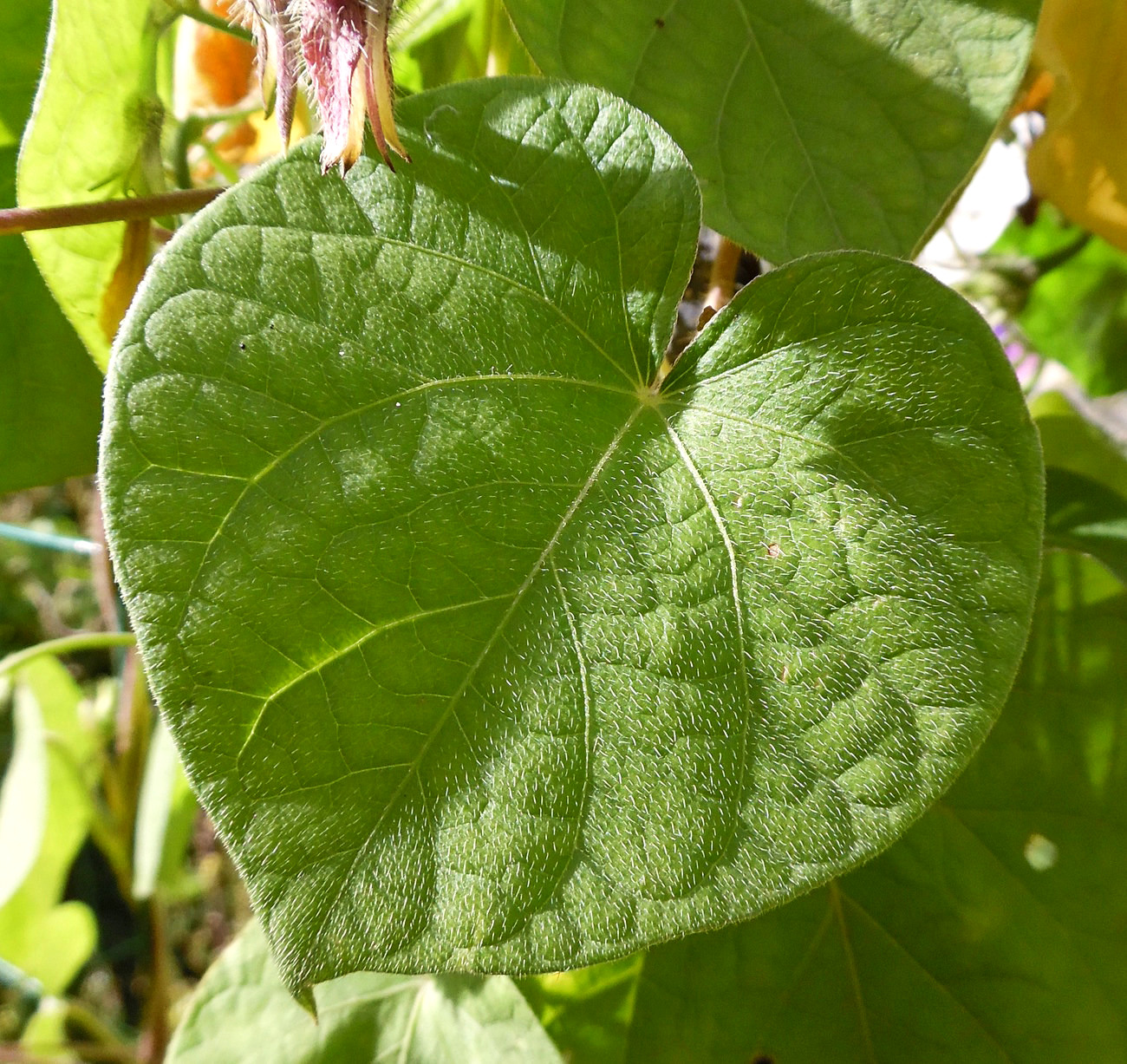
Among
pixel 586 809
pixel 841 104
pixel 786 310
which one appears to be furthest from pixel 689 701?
pixel 841 104

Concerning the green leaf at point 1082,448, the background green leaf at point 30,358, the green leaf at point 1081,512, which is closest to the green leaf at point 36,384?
the background green leaf at point 30,358

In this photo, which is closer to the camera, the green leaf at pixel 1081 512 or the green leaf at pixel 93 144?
the green leaf at pixel 93 144

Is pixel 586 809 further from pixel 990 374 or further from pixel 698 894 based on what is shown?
pixel 990 374

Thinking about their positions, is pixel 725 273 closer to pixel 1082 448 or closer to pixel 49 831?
pixel 1082 448

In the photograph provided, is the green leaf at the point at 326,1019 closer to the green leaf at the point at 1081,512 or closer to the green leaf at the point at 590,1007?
the green leaf at the point at 590,1007

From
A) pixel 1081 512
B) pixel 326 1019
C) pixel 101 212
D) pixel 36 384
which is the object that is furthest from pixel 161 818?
pixel 1081 512
